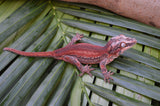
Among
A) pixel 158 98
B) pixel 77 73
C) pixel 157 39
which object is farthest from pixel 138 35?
pixel 77 73

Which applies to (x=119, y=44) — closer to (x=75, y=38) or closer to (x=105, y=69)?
(x=105, y=69)

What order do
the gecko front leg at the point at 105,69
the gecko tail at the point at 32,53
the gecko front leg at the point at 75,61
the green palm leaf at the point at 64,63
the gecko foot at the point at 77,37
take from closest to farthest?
the green palm leaf at the point at 64,63 → the gecko front leg at the point at 105,69 → the gecko tail at the point at 32,53 → the gecko front leg at the point at 75,61 → the gecko foot at the point at 77,37

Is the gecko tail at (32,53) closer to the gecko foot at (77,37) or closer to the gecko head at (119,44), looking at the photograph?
the gecko foot at (77,37)

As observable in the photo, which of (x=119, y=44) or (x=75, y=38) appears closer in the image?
(x=119, y=44)

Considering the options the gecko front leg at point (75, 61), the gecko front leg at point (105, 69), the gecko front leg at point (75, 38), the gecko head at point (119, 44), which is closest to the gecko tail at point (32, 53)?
the gecko front leg at point (75, 61)

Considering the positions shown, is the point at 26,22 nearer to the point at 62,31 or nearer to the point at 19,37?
the point at 19,37

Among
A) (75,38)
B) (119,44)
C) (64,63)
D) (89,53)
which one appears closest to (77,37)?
(75,38)

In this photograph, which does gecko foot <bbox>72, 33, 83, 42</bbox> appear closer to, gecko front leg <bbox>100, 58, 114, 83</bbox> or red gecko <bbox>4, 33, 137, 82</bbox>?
red gecko <bbox>4, 33, 137, 82</bbox>
